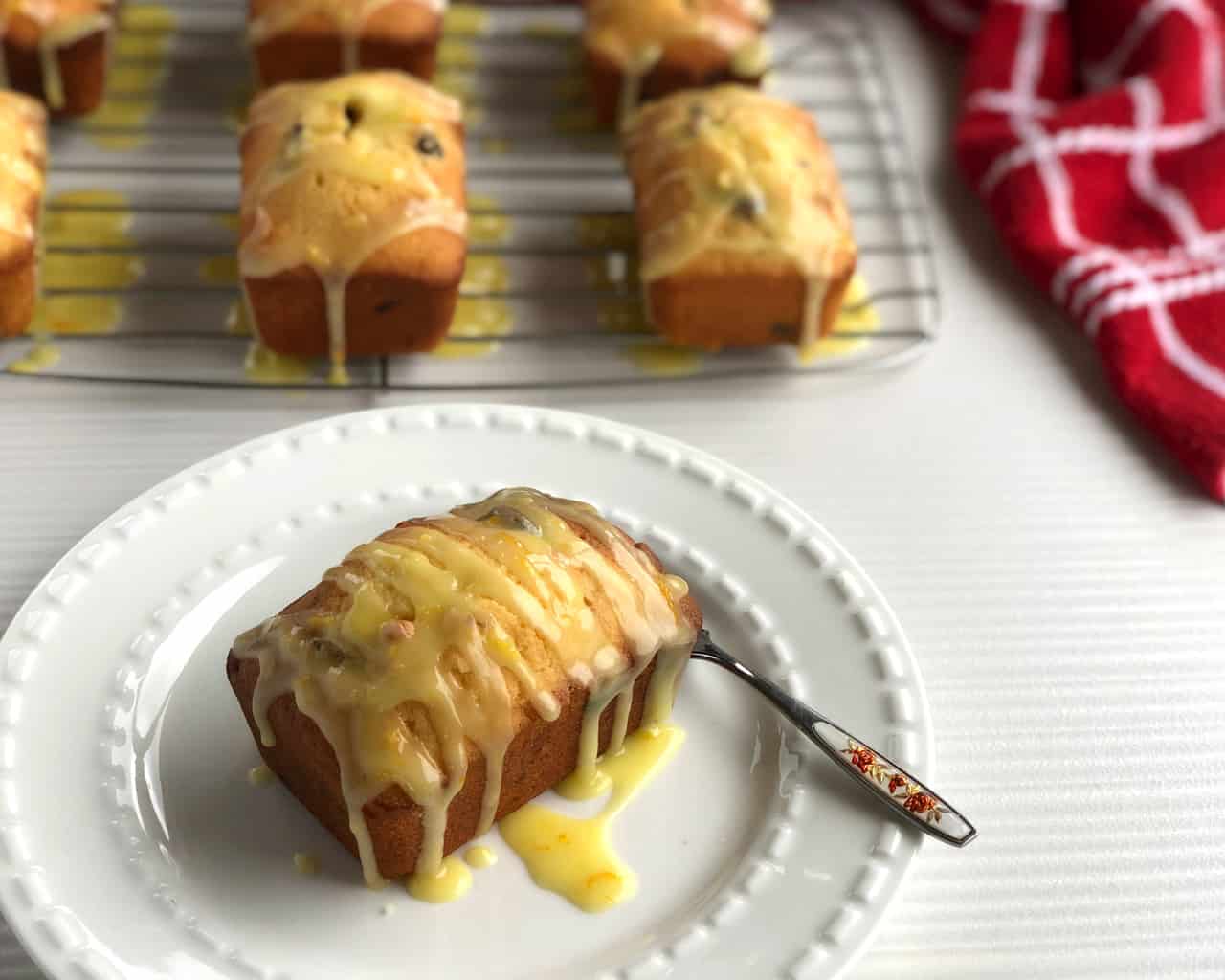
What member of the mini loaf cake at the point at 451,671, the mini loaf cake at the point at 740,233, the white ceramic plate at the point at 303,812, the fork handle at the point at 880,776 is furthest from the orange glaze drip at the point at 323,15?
the fork handle at the point at 880,776

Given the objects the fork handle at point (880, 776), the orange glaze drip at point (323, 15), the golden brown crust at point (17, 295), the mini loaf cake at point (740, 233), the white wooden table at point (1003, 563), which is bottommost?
the white wooden table at point (1003, 563)

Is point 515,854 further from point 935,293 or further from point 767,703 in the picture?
point 935,293

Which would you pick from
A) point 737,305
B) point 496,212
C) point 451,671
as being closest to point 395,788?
point 451,671

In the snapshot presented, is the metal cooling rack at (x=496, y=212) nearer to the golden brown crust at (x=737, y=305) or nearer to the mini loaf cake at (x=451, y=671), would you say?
the golden brown crust at (x=737, y=305)

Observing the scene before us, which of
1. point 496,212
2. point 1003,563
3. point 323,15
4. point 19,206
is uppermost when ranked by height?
point 323,15

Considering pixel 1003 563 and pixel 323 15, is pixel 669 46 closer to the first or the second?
pixel 323 15

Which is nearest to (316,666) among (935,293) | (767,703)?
(767,703)

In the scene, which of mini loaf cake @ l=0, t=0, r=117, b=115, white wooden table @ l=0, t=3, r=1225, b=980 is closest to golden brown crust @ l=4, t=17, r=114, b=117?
mini loaf cake @ l=0, t=0, r=117, b=115
